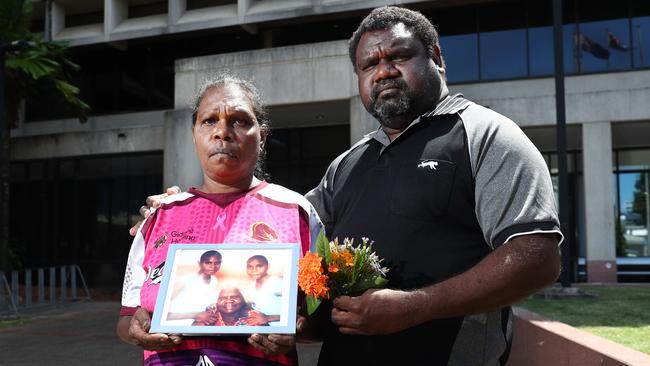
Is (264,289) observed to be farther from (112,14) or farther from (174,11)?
(112,14)

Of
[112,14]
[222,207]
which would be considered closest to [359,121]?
[112,14]

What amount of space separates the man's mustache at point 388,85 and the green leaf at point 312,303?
0.87 meters

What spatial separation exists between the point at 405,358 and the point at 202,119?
4.18 ft

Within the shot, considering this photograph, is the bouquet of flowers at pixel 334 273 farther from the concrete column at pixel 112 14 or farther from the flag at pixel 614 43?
the concrete column at pixel 112 14

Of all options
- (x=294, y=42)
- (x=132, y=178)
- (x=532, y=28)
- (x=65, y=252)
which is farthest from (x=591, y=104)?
(x=65, y=252)

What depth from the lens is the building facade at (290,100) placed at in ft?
49.3

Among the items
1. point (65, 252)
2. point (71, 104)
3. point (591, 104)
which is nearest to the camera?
point (591, 104)

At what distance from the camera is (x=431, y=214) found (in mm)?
2141

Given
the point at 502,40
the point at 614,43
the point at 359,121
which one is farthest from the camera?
the point at 502,40

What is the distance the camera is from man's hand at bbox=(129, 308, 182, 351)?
2.03 meters

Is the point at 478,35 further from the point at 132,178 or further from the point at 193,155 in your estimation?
the point at 132,178

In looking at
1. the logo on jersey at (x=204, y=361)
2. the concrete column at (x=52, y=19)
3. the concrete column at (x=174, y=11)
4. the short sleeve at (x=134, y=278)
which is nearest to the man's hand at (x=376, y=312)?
the logo on jersey at (x=204, y=361)

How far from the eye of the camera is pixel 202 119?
247 cm

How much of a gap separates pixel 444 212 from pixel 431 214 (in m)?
0.05
